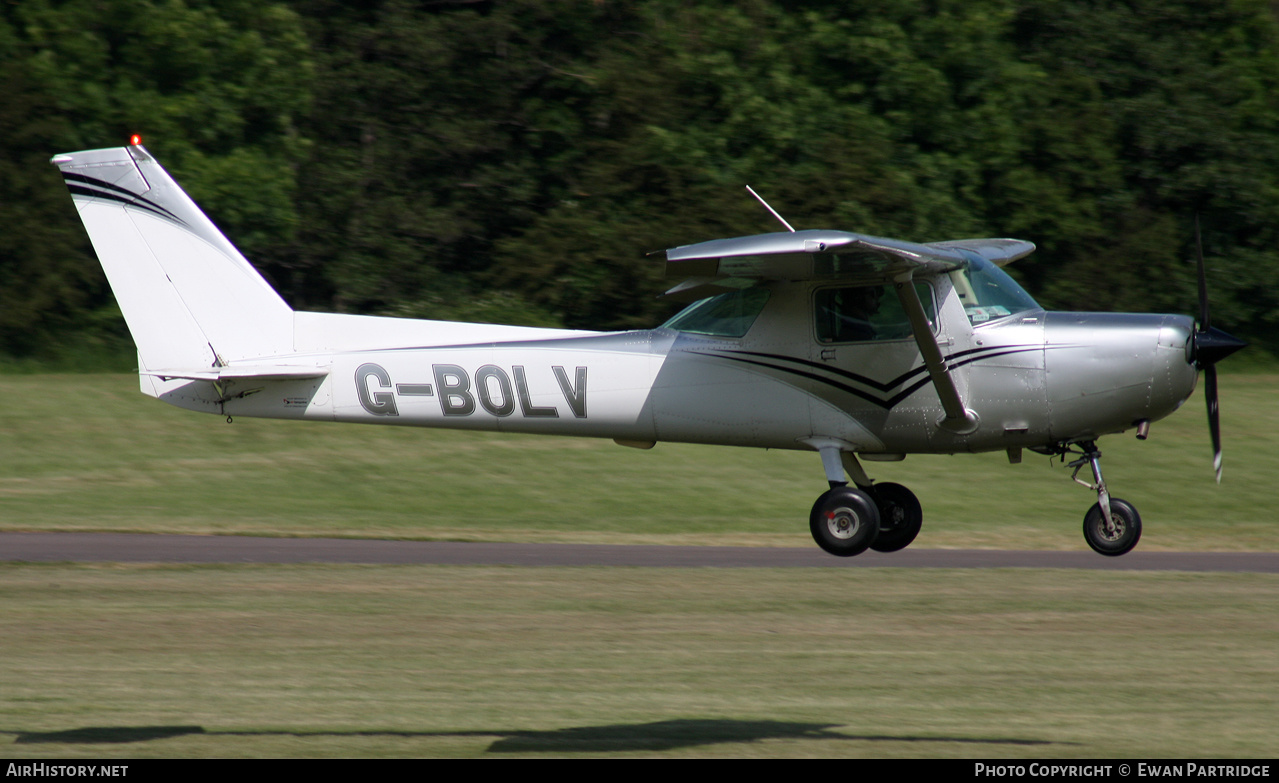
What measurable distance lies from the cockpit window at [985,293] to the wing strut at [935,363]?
353 mm

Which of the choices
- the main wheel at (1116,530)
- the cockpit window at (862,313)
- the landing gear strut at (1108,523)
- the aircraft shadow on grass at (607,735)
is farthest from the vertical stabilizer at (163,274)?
the main wheel at (1116,530)

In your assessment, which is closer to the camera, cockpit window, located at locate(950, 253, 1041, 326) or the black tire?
cockpit window, located at locate(950, 253, 1041, 326)

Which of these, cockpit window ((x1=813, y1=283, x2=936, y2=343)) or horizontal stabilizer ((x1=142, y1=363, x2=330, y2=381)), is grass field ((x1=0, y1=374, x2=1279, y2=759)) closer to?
horizontal stabilizer ((x1=142, y1=363, x2=330, y2=381))

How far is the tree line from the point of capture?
30.5 meters

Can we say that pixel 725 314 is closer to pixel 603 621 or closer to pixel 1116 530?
pixel 1116 530

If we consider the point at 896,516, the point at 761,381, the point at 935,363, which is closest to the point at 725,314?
the point at 761,381

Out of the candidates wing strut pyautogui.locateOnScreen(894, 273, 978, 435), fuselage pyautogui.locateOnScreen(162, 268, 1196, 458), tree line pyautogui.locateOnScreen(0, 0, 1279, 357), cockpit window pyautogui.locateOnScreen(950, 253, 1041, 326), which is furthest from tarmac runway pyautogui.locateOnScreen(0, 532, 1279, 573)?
tree line pyautogui.locateOnScreen(0, 0, 1279, 357)

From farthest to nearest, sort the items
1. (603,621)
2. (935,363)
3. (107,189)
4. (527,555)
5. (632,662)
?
(527,555) < (603,621) < (632,662) < (107,189) < (935,363)

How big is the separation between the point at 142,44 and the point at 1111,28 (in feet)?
79.3

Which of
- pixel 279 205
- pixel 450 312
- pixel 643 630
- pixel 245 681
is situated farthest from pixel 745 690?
pixel 279 205

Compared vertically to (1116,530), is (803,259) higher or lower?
higher

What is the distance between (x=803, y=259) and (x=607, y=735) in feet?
12.6

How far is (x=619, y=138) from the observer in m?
32.4

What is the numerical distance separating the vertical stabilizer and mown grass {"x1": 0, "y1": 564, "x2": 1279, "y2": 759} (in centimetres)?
292
